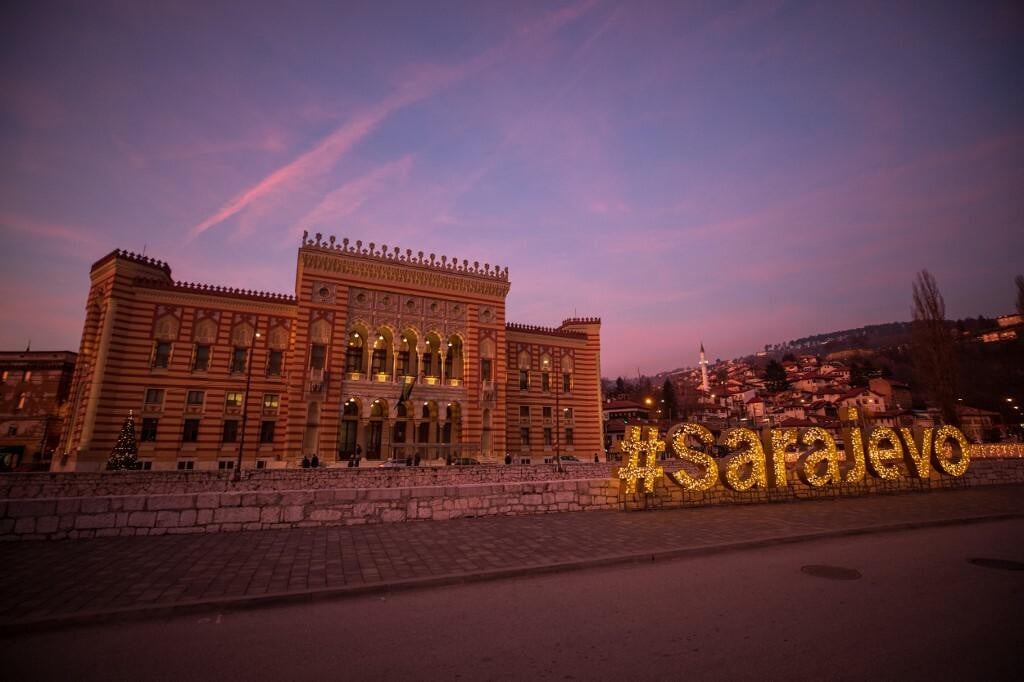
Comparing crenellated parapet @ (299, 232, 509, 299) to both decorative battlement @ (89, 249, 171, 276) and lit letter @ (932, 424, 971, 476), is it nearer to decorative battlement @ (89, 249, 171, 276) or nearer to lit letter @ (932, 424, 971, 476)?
decorative battlement @ (89, 249, 171, 276)

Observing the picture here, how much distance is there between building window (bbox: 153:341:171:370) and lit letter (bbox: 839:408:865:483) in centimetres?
4000

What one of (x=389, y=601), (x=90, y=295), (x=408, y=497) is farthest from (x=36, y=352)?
(x=389, y=601)

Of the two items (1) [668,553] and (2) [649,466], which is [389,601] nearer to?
(1) [668,553]

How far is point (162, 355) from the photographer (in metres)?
32.8

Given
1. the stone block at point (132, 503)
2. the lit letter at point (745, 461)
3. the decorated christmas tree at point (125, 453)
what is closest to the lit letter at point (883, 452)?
the lit letter at point (745, 461)

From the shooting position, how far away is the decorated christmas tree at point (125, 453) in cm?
2609

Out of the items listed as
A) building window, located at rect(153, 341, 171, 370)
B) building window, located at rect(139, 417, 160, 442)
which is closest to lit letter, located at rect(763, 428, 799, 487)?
building window, located at rect(139, 417, 160, 442)

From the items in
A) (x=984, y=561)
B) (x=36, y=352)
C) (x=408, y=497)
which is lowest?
(x=984, y=561)

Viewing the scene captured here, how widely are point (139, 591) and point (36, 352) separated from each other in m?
55.3

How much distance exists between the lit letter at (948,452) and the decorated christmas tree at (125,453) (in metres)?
39.7

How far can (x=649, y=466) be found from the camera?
45.5 ft

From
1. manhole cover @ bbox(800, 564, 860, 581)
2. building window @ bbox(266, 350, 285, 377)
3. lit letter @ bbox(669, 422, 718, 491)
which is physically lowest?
manhole cover @ bbox(800, 564, 860, 581)

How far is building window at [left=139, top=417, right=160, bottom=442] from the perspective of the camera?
31.2 m

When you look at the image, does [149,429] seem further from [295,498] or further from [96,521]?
[295,498]
